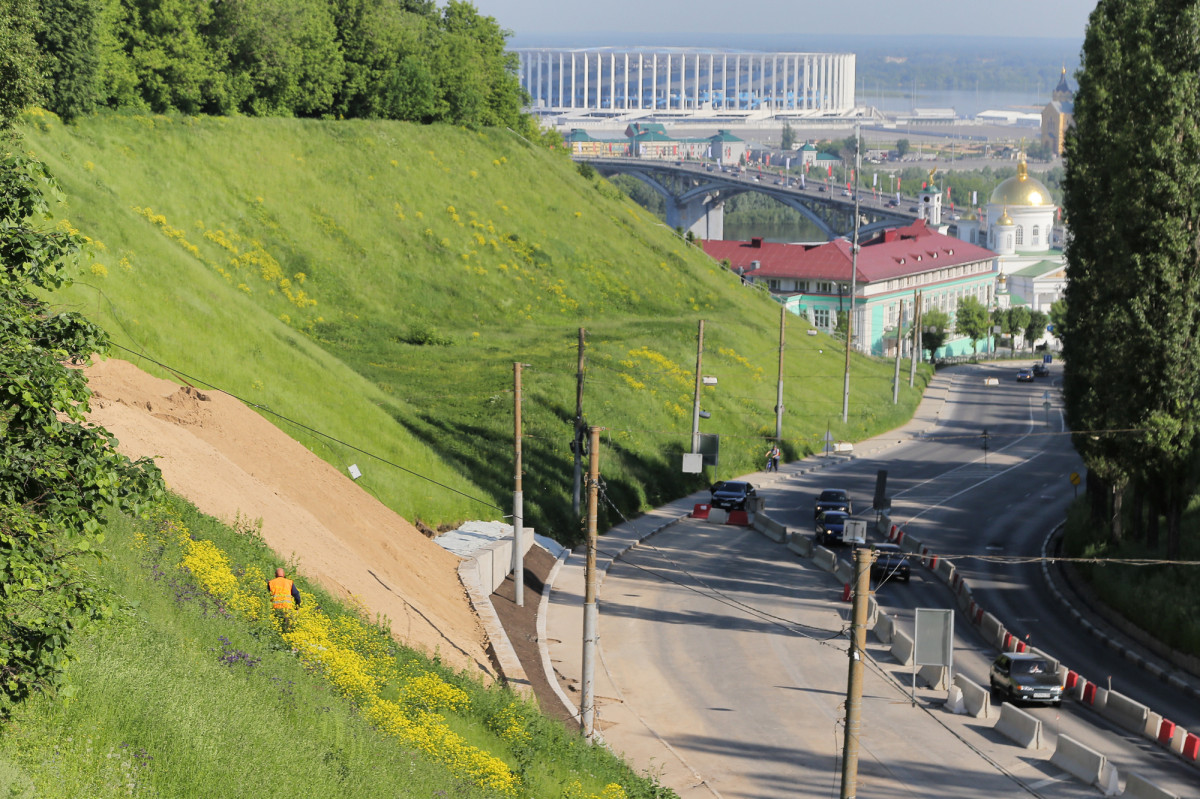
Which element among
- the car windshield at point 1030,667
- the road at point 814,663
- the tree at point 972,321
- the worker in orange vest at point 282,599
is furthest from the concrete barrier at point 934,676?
the tree at point 972,321

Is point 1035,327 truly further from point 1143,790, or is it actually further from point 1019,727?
point 1143,790

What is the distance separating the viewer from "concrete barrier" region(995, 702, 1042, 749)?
31.9 m

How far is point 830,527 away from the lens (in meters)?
55.5

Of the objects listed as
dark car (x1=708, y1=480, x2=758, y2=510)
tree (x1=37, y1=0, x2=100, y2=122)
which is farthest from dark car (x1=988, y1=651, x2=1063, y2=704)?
tree (x1=37, y1=0, x2=100, y2=122)

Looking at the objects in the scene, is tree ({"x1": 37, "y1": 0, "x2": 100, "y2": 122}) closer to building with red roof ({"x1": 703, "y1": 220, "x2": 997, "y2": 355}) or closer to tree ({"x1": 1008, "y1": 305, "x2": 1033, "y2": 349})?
building with red roof ({"x1": 703, "y1": 220, "x2": 997, "y2": 355})

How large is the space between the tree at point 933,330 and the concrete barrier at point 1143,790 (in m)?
117

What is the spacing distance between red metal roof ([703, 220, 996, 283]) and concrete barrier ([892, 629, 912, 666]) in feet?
362

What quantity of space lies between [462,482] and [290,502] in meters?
13.6

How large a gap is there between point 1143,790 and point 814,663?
12211 millimetres

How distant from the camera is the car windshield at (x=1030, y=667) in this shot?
35.3 meters

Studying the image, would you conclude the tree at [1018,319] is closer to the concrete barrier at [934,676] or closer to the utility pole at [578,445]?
the utility pole at [578,445]

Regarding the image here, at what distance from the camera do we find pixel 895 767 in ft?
101

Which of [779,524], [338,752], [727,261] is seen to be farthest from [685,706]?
[727,261]

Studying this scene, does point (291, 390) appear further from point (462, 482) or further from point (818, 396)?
point (818, 396)
